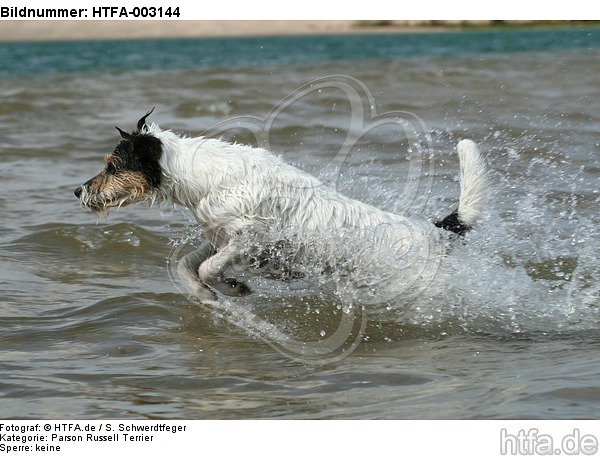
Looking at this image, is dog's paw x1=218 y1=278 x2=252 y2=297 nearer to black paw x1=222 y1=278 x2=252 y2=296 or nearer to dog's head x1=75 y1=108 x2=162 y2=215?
black paw x1=222 y1=278 x2=252 y2=296

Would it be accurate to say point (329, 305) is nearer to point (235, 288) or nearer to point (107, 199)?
point (235, 288)

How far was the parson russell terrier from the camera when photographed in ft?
19.2

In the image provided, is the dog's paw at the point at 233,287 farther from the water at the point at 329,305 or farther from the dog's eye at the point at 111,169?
the dog's eye at the point at 111,169

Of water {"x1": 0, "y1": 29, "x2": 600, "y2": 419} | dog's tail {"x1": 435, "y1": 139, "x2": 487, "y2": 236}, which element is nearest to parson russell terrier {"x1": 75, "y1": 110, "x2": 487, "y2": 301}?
dog's tail {"x1": 435, "y1": 139, "x2": 487, "y2": 236}

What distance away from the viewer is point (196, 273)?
6.29m

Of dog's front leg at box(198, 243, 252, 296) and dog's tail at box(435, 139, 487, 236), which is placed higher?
dog's tail at box(435, 139, 487, 236)

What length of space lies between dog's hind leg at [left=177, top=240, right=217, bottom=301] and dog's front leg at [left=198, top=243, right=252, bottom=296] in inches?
3.5

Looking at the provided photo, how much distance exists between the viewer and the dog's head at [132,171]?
229 inches

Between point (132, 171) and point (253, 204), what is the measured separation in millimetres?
880

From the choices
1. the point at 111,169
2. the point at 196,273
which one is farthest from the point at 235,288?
the point at 111,169

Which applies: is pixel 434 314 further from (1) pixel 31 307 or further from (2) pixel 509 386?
(1) pixel 31 307

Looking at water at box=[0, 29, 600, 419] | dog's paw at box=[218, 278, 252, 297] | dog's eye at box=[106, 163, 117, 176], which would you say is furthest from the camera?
dog's paw at box=[218, 278, 252, 297]

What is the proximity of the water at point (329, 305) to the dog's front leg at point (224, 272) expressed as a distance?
0.26 m
